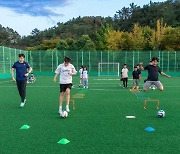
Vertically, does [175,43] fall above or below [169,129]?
above

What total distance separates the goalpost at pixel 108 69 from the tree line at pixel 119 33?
14986 mm

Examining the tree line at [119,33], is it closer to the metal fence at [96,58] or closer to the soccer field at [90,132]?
the metal fence at [96,58]

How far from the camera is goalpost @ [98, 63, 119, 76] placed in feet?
163

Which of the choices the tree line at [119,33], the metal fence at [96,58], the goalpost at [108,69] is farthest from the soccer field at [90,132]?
the tree line at [119,33]

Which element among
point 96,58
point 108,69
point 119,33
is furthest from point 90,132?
point 119,33

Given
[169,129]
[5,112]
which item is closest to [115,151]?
[169,129]

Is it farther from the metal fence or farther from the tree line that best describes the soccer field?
the tree line

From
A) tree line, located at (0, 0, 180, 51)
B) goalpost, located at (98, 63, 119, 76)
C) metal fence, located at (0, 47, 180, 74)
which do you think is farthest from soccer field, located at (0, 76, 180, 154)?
tree line, located at (0, 0, 180, 51)

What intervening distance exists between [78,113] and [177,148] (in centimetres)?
484

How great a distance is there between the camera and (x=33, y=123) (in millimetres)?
8789

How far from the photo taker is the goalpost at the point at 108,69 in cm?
4969

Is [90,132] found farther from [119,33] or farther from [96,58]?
[119,33]

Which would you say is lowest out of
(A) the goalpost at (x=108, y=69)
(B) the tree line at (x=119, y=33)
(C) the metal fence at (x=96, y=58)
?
(A) the goalpost at (x=108, y=69)

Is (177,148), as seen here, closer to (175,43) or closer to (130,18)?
(175,43)
